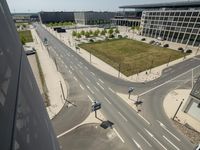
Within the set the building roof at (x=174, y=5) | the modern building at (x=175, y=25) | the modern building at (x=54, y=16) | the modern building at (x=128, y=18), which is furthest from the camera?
the modern building at (x=54, y=16)

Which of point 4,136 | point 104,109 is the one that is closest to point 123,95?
point 104,109

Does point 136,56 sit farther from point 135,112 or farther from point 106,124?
point 106,124

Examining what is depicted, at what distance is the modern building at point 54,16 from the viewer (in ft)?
563

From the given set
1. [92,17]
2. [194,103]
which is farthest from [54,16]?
[194,103]

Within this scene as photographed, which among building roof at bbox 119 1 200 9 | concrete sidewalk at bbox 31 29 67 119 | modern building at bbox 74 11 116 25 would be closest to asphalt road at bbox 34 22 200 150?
concrete sidewalk at bbox 31 29 67 119

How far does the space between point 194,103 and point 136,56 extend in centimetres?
3514

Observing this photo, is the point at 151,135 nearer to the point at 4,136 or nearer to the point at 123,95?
the point at 123,95

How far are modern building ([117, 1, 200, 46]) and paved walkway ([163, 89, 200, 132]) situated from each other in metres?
50.0

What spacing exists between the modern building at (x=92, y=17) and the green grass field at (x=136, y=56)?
9901cm

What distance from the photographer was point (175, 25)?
251 feet

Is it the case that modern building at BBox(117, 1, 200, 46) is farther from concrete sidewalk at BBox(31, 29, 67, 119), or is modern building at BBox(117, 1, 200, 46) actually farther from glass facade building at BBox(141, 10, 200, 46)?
concrete sidewalk at BBox(31, 29, 67, 119)

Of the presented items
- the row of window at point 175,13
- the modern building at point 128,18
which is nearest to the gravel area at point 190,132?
the row of window at point 175,13

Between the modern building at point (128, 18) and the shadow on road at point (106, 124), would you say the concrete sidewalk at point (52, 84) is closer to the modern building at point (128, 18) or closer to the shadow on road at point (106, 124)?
the shadow on road at point (106, 124)

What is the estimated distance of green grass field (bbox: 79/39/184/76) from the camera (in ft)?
159
